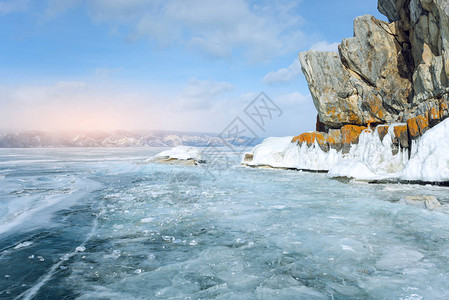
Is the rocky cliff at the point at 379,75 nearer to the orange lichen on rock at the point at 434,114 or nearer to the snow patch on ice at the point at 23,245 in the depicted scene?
the orange lichen on rock at the point at 434,114

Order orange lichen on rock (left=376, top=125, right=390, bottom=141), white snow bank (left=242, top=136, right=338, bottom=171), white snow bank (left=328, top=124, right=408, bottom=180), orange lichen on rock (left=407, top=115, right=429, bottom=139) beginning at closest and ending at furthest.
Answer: orange lichen on rock (left=407, top=115, right=429, bottom=139) → white snow bank (left=328, top=124, right=408, bottom=180) → orange lichen on rock (left=376, top=125, right=390, bottom=141) → white snow bank (left=242, top=136, right=338, bottom=171)

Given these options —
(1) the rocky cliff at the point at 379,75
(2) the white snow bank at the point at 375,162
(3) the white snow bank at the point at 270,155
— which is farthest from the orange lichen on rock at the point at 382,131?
(3) the white snow bank at the point at 270,155

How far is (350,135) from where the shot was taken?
20000 mm

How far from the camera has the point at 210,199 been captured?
1076cm

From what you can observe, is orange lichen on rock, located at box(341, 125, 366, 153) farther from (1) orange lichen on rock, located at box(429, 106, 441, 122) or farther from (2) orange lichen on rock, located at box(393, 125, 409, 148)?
(1) orange lichen on rock, located at box(429, 106, 441, 122)

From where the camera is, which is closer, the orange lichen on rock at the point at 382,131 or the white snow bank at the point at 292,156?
the orange lichen on rock at the point at 382,131

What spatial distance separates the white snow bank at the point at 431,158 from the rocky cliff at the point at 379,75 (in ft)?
6.39

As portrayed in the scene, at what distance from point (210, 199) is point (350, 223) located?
537cm

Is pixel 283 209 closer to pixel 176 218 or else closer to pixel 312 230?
pixel 312 230

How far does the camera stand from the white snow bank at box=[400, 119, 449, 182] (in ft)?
38.7

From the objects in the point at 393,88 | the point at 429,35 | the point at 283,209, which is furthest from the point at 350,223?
the point at 393,88

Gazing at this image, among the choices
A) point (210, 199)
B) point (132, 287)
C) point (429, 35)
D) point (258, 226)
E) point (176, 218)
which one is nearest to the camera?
point (132, 287)

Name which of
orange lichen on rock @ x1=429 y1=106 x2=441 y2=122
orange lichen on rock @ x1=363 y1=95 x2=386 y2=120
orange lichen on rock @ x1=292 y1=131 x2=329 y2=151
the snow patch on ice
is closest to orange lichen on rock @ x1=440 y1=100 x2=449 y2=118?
orange lichen on rock @ x1=429 y1=106 x2=441 y2=122

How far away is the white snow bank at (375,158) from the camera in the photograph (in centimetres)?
1211
